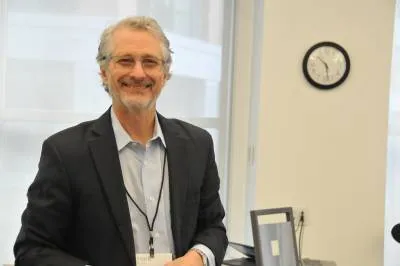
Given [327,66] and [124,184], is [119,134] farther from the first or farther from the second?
[327,66]

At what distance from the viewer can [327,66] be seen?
115 inches

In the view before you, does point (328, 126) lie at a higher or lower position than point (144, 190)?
higher

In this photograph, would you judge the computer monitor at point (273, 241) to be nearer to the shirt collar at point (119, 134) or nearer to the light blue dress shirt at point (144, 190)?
the light blue dress shirt at point (144, 190)

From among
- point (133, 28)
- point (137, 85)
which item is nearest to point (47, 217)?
point (137, 85)

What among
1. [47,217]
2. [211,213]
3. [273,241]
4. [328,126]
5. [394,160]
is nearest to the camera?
[47,217]

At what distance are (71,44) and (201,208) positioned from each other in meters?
1.77

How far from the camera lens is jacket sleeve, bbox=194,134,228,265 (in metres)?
1.56

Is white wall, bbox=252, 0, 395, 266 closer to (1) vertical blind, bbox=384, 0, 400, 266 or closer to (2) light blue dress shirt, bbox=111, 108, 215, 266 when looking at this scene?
(1) vertical blind, bbox=384, 0, 400, 266

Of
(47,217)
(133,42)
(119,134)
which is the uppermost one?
(133,42)

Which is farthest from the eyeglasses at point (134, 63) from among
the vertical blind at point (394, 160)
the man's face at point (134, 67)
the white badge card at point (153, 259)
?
the vertical blind at point (394, 160)

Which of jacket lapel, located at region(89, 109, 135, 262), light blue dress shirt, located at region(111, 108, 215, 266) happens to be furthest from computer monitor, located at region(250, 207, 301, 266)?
jacket lapel, located at region(89, 109, 135, 262)

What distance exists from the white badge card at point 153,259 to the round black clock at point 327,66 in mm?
1737

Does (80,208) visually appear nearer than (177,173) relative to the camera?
Yes

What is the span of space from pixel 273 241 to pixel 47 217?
1.10 m
